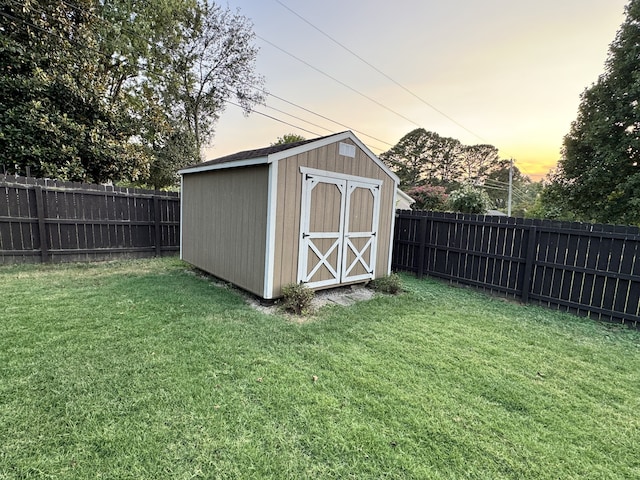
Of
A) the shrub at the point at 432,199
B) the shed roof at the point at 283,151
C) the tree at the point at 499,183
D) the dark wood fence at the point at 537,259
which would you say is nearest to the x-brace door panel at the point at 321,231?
the shed roof at the point at 283,151

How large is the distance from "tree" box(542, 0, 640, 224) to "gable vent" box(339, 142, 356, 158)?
1160 centimetres

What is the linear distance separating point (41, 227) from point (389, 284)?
24.2ft

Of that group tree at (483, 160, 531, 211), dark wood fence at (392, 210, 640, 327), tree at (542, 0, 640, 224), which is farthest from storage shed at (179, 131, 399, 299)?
tree at (483, 160, 531, 211)

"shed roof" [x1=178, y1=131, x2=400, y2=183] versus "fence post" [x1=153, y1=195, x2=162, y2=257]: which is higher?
"shed roof" [x1=178, y1=131, x2=400, y2=183]

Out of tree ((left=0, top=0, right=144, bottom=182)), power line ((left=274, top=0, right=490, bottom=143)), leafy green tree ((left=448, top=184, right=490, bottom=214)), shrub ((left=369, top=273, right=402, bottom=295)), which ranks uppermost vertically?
power line ((left=274, top=0, right=490, bottom=143))

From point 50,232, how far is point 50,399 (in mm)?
5942

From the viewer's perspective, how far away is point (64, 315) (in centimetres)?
355

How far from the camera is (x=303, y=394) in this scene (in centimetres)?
232

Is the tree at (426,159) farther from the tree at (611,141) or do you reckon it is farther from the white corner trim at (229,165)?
the white corner trim at (229,165)

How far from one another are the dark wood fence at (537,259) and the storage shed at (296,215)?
1.41m

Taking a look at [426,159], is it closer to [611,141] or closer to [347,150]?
[611,141]

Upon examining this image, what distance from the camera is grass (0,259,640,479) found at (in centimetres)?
170

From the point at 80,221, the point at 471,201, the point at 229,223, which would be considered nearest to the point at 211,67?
the point at 80,221

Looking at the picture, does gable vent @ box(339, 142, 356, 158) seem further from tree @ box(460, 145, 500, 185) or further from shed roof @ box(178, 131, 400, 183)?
tree @ box(460, 145, 500, 185)
